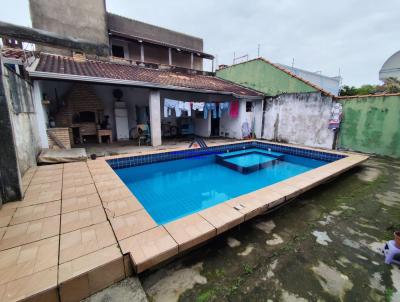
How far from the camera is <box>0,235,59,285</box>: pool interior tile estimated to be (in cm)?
151

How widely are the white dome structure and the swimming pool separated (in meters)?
11.1

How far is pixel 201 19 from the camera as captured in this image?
13547 millimetres

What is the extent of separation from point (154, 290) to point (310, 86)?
988 centimetres

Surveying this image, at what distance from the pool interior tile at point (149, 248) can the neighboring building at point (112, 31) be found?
29.0 feet

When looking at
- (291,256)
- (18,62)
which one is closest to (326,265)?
(291,256)

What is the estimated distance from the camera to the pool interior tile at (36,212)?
225 cm

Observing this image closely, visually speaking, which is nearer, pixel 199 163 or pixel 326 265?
pixel 326 265

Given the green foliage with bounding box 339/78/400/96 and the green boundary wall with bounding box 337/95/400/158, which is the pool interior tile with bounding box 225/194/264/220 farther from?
the green foliage with bounding box 339/78/400/96

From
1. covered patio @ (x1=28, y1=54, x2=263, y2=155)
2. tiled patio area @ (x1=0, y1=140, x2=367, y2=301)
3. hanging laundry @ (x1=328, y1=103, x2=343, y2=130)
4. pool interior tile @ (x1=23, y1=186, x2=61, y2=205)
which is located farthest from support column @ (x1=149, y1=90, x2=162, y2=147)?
hanging laundry @ (x1=328, y1=103, x2=343, y2=130)

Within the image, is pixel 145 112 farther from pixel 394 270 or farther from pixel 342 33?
pixel 342 33

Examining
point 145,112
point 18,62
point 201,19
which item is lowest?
point 145,112

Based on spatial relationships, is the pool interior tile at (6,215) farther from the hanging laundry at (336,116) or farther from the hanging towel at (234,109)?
the hanging laundry at (336,116)

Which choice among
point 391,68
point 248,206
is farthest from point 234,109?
point 391,68

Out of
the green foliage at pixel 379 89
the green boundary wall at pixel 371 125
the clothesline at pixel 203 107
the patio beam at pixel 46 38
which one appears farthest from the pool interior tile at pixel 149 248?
the green foliage at pixel 379 89
